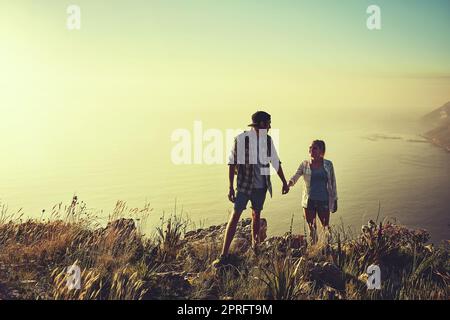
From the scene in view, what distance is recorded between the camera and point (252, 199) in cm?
614

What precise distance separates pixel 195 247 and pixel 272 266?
65.2 inches

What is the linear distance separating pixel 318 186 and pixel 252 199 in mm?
1440

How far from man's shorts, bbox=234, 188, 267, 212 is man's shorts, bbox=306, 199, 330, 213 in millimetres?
1228

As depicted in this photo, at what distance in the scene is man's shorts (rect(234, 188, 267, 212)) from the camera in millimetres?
6035

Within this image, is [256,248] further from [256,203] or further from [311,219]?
[311,219]

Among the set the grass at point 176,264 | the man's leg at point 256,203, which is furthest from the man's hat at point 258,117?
the grass at point 176,264

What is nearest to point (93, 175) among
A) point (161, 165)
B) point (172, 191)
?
point (172, 191)

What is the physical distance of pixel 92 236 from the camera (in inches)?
258

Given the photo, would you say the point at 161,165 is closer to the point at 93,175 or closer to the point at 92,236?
the point at 93,175

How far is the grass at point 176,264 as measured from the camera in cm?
479

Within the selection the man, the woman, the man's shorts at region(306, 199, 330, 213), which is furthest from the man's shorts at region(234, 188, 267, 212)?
A: the man's shorts at region(306, 199, 330, 213)

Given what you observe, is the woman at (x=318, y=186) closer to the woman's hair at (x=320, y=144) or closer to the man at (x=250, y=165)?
the woman's hair at (x=320, y=144)

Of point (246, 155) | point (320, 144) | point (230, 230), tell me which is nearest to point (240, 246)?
point (230, 230)

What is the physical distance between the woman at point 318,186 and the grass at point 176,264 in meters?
0.43
